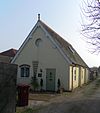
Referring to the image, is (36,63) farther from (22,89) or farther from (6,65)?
(6,65)

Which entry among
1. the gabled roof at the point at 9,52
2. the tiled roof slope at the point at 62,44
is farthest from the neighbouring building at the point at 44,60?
the gabled roof at the point at 9,52

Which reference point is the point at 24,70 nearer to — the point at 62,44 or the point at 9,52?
the point at 62,44

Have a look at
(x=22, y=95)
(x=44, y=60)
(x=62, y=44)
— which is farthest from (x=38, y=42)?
(x=22, y=95)

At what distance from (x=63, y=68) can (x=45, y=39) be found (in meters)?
3.63

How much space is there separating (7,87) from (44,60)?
19.4 metres

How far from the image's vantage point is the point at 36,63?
32562 millimetres

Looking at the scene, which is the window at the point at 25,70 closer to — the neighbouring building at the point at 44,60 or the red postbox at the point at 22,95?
the neighbouring building at the point at 44,60

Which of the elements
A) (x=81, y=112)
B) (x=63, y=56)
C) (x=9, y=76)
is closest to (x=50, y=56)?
(x=63, y=56)

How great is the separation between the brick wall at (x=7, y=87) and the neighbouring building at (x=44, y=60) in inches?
687

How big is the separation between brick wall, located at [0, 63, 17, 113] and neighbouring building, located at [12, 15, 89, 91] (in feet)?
57.3

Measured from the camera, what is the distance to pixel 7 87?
12.9m

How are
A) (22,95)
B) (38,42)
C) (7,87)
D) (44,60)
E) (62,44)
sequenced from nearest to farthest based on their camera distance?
(7,87)
(22,95)
(44,60)
(38,42)
(62,44)

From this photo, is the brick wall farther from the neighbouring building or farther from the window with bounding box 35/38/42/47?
the window with bounding box 35/38/42/47

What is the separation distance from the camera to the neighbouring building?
31.2m
